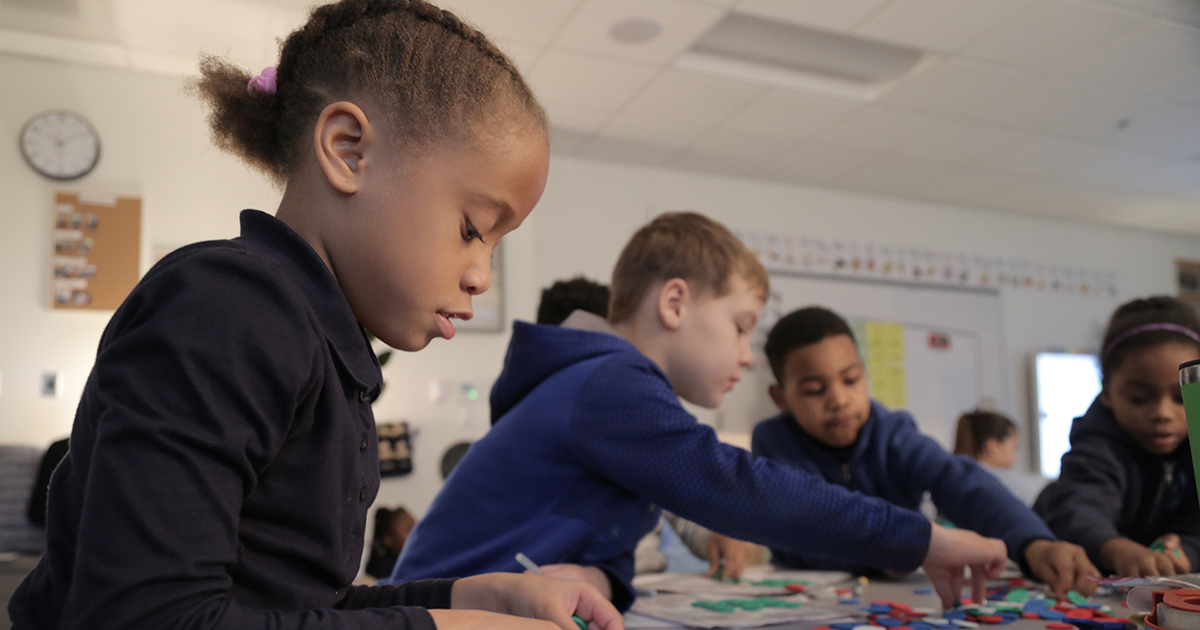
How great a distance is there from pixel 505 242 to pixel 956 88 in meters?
1.85

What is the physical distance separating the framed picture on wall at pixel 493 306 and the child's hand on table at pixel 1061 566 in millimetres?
2521

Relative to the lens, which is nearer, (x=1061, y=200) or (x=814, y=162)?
(x=814, y=162)

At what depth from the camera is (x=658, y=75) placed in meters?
2.92

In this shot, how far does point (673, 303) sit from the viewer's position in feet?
3.67

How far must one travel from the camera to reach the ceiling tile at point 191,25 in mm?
2465

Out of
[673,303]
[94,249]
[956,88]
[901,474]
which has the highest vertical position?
[956,88]

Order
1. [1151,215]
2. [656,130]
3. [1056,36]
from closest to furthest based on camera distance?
[1056,36] < [656,130] < [1151,215]

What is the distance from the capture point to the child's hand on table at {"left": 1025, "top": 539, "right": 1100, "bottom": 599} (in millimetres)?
875

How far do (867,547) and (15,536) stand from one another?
7.79 feet

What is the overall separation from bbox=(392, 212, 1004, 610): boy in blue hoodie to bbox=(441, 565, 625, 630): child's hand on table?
21cm

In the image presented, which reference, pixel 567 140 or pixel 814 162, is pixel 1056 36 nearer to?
pixel 814 162

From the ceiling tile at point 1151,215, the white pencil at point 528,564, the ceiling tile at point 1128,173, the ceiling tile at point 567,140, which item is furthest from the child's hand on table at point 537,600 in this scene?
the ceiling tile at point 1151,215

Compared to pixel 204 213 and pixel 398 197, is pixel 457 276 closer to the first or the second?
pixel 398 197

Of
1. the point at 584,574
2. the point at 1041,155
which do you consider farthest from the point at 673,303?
the point at 1041,155
